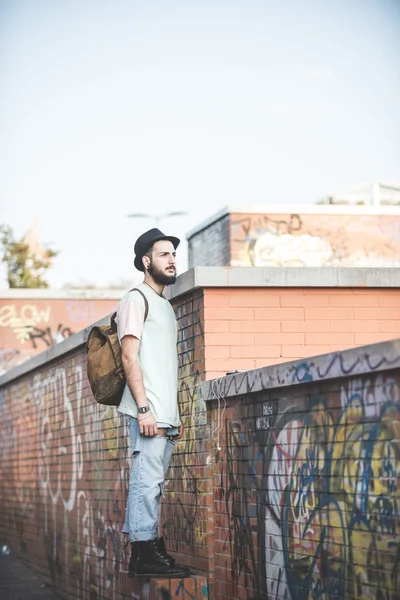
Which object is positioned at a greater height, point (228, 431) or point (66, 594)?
point (228, 431)

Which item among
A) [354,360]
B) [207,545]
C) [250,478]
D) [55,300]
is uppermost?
[55,300]

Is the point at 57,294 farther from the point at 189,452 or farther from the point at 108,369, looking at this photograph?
the point at 108,369

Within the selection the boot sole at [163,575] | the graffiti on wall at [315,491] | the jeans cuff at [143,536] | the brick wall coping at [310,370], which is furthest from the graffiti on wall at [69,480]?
the brick wall coping at [310,370]

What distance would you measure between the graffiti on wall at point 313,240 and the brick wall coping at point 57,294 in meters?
5.05

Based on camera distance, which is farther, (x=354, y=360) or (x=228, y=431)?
(x=228, y=431)

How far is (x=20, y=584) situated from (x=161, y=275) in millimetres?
6673

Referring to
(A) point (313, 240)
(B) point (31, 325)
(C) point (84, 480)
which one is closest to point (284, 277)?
(C) point (84, 480)

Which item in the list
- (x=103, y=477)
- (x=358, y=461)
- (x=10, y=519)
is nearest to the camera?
(x=358, y=461)

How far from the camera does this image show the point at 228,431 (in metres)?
6.78

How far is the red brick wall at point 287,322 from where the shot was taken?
23.2 ft

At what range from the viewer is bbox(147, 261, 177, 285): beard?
6.84 metres

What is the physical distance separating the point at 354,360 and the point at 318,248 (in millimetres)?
17534

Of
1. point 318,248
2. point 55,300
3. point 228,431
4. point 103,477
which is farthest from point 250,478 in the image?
point 55,300

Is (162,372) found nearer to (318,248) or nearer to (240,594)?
(240,594)
